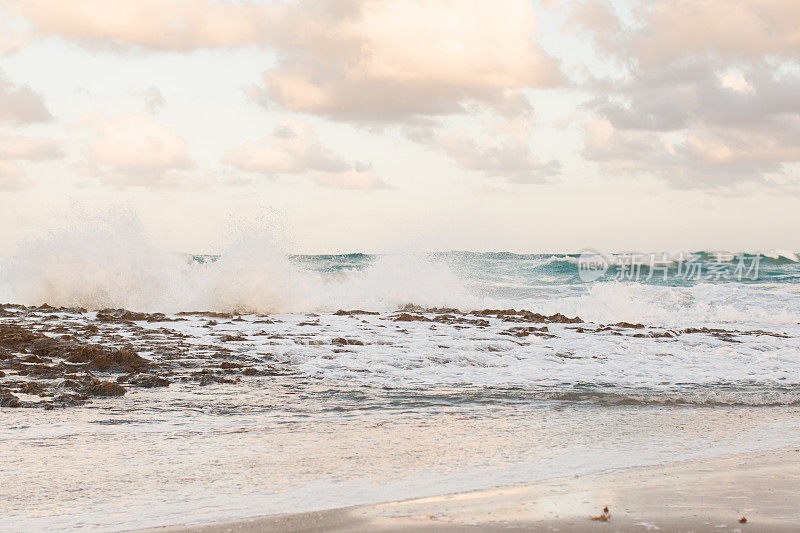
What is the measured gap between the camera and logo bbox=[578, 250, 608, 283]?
139 feet

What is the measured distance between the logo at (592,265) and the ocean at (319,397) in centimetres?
2361

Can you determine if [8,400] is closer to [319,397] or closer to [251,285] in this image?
[319,397]

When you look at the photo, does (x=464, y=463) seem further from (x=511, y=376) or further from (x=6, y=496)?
(x=511, y=376)

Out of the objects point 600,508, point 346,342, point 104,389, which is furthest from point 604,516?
point 346,342

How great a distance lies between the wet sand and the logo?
37815mm

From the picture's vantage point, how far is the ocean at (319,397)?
419 centimetres

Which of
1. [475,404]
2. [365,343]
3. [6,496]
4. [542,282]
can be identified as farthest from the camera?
[542,282]

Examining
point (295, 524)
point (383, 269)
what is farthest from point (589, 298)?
point (295, 524)

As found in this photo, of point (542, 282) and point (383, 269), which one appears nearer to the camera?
point (383, 269)

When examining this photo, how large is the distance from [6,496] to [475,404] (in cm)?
428

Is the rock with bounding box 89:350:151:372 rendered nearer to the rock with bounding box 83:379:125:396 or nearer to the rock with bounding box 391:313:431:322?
the rock with bounding box 83:379:125:396

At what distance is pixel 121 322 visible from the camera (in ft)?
40.8

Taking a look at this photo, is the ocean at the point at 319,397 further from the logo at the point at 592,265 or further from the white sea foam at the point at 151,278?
the logo at the point at 592,265

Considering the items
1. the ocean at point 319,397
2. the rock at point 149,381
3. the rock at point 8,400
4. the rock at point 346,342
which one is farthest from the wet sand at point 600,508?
the rock at point 346,342
